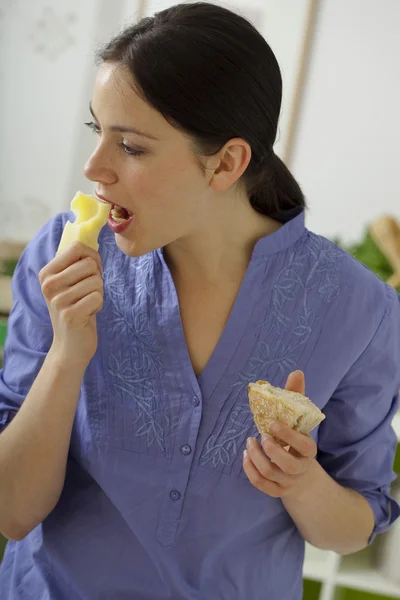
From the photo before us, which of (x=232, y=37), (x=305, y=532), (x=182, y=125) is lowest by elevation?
(x=305, y=532)

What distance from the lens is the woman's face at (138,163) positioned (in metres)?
1.21

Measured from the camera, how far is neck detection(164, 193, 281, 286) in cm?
140

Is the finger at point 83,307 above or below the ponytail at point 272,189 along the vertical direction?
below

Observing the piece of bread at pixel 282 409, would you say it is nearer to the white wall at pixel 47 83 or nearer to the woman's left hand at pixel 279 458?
the woman's left hand at pixel 279 458

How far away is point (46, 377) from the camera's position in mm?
1259

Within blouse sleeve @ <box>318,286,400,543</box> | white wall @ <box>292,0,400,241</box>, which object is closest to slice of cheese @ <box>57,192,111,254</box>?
blouse sleeve @ <box>318,286,400,543</box>

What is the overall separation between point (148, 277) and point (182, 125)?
0.96 ft

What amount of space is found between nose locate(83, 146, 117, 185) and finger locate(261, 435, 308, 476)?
428 mm

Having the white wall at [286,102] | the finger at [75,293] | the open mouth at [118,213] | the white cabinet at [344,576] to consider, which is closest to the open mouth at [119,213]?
the open mouth at [118,213]

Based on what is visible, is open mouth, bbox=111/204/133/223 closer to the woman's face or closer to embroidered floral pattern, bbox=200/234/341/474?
the woman's face

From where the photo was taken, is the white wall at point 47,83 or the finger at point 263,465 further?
the white wall at point 47,83

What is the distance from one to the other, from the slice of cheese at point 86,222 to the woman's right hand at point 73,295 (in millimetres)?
27

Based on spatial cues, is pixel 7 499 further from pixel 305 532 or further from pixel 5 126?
pixel 5 126

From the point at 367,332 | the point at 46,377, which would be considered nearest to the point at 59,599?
the point at 46,377
